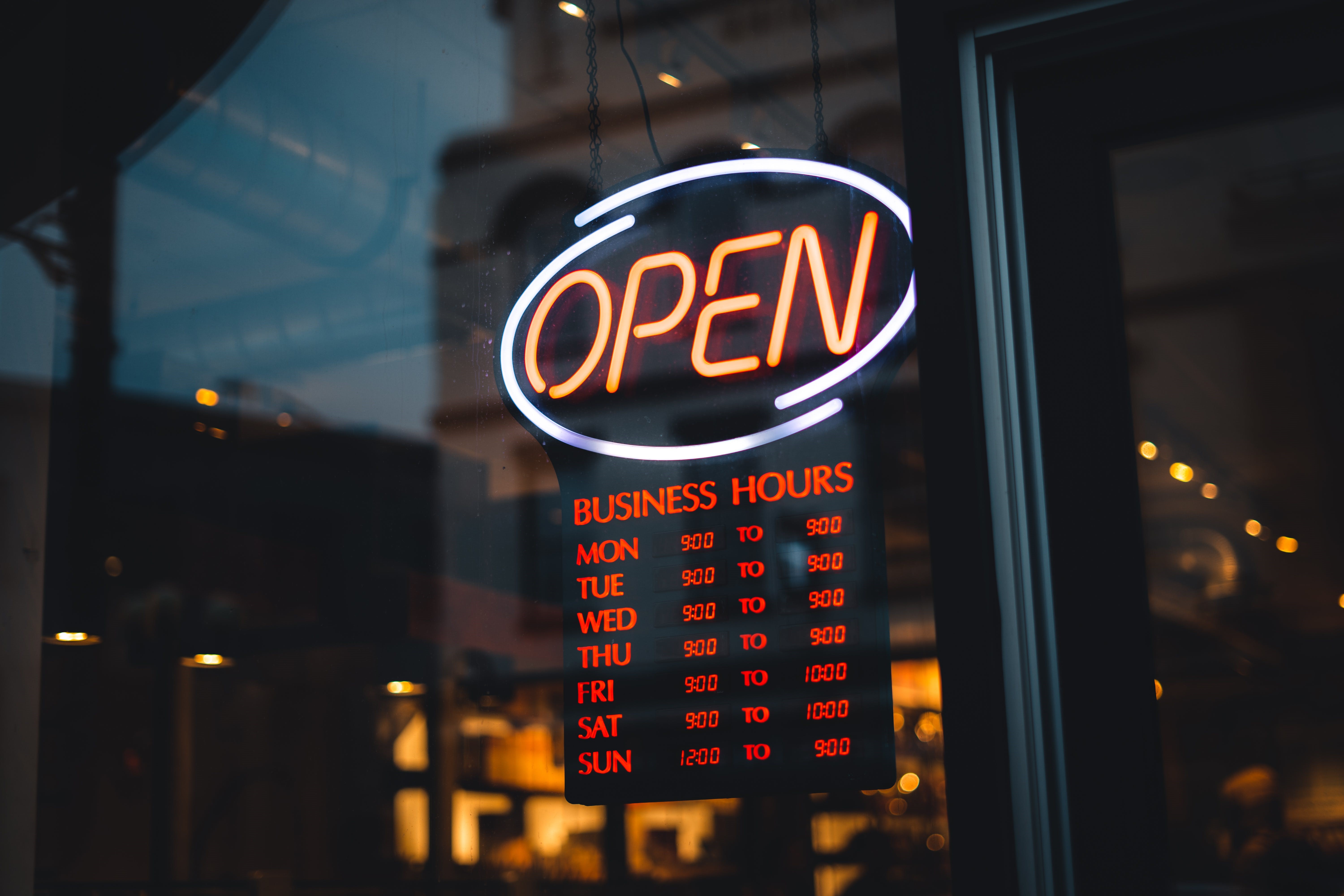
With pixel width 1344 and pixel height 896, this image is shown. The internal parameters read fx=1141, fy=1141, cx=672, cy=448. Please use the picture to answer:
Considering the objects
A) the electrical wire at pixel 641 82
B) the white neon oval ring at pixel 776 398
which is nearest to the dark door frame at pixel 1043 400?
the white neon oval ring at pixel 776 398

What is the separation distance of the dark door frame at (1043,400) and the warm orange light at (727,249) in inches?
25.1

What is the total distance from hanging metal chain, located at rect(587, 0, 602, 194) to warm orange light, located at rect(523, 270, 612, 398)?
0.87ft

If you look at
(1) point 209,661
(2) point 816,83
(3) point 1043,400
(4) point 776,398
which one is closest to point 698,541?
(4) point 776,398

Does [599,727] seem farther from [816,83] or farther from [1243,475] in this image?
[816,83]

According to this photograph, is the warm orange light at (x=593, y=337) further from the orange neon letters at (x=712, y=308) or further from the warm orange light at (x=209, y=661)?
the warm orange light at (x=209, y=661)

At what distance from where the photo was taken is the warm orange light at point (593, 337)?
2.48 metres

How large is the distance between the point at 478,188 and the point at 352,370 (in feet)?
1.85

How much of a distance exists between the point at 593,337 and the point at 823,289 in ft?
1.68

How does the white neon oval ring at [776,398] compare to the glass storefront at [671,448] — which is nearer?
the glass storefront at [671,448]

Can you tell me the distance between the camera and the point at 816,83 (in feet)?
8.42

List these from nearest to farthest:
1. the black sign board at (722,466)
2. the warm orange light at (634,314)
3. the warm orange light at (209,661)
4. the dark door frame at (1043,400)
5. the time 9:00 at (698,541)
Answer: the dark door frame at (1043,400), the black sign board at (722,466), the time 9:00 at (698,541), the warm orange light at (634,314), the warm orange light at (209,661)

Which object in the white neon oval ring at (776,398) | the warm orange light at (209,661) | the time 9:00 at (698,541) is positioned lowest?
the warm orange light at (209,661)

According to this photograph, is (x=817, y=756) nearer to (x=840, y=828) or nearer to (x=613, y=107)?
(x=840, y=828)

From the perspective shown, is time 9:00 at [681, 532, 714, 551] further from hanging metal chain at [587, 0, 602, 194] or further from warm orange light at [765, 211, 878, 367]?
hanging metal chain at [587, 0, 602, 194]
